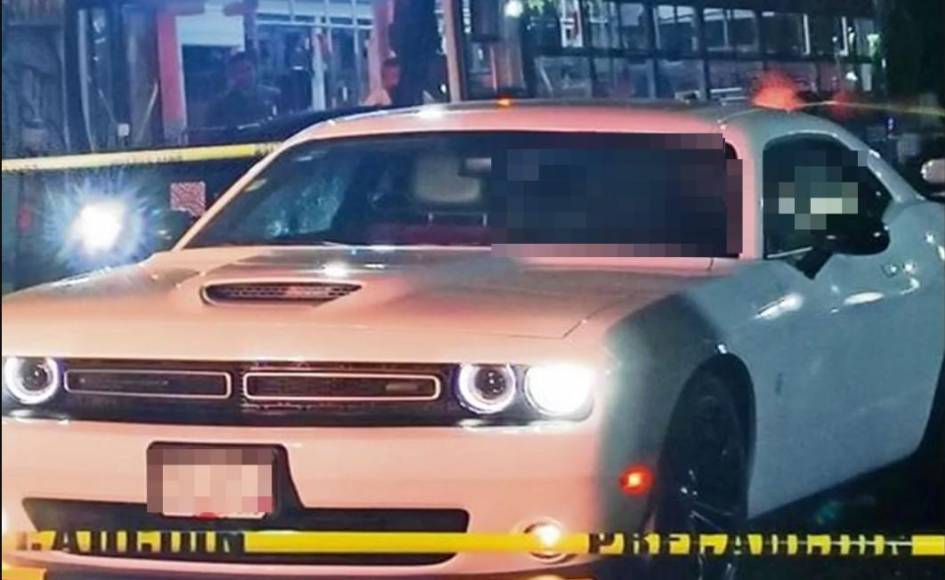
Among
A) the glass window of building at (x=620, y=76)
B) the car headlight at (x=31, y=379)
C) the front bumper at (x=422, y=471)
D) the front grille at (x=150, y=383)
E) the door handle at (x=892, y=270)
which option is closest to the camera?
the front bumper at (x=422, y=471)

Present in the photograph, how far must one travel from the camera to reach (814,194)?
4.43 m

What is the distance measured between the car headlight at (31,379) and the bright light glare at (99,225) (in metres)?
0.37

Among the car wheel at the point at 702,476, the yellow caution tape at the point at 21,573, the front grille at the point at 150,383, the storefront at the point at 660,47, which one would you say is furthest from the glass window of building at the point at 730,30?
the yellow caution tape at the point at 21,573

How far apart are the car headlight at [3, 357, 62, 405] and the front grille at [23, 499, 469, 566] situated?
0.77ft

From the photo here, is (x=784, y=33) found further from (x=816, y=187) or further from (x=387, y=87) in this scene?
(x=387, y=87)

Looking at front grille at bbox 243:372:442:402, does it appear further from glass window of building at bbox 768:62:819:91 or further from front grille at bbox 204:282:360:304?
glass window of building at bbox 768:62:819:91

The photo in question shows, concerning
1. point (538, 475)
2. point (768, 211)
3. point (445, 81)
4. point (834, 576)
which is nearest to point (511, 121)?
point (445, 81)

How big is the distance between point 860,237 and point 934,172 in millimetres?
255

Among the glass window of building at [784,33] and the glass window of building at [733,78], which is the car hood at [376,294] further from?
the glass window of building at [784,33]

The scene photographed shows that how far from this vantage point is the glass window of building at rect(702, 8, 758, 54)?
173 inches

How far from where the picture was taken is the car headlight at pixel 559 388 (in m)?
3.72

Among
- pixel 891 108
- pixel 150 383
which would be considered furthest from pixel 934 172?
pixel 150 383

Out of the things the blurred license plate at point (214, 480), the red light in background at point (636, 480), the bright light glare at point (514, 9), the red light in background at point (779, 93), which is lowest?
the red light in background at point (636, 480)

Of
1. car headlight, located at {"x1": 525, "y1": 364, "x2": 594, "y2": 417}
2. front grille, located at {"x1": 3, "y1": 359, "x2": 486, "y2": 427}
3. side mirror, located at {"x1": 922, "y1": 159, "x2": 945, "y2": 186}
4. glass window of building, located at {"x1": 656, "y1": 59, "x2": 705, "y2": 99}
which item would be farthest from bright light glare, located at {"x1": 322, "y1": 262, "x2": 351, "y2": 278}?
side mirror, located at {"x1": 922, "y1": 159, "x2": 945, "y2": 186}
